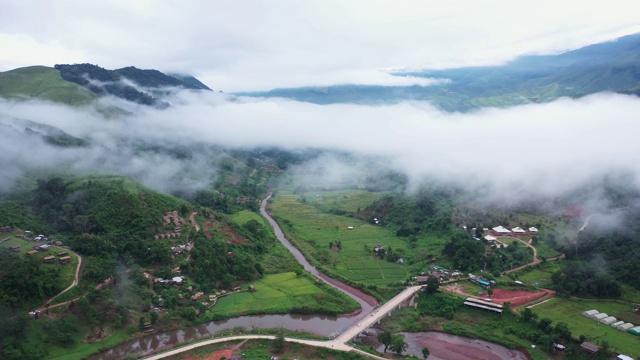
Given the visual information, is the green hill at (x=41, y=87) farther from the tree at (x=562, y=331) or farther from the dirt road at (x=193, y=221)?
the tree at (x=562, y=331)

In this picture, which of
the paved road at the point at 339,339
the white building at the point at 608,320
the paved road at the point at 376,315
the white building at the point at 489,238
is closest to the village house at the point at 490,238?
the white building at the point at 489,238

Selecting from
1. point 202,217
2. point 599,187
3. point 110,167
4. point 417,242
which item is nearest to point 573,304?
point 417,242

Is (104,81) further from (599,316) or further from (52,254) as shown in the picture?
(599,316)

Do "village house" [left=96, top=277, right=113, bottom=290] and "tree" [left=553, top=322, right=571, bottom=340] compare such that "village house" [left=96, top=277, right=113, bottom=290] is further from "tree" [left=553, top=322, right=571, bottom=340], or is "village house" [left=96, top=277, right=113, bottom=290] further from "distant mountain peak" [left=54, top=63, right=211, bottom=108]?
"distant mountain peak" [left=54, top=63, right=211, bottom=108]

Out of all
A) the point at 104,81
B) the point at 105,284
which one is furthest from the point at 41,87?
the point at 105,284

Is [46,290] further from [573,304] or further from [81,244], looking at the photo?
[573,304]

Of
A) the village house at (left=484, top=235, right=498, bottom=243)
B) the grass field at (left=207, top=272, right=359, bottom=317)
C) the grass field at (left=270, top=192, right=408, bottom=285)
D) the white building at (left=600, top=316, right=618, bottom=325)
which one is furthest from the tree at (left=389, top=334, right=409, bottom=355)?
the village house at (left=484, top=235, right=498, bottom=243)
